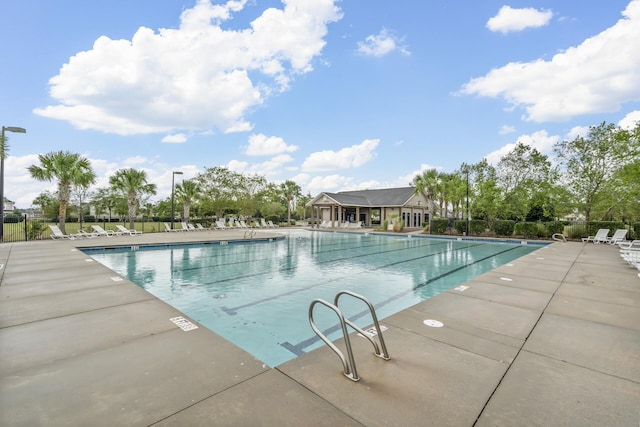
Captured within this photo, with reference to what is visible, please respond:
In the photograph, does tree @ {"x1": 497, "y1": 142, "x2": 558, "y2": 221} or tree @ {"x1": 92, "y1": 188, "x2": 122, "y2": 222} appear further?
tree @ {"x1": 92, "y1": 188, "x2": 122, "y2": 222}

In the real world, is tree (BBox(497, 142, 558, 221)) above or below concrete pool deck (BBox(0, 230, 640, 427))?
above

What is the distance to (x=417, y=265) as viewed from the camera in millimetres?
10578

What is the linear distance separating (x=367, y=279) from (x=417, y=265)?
318 cm

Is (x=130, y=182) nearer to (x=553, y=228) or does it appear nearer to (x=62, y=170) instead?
(x=62, y=170)

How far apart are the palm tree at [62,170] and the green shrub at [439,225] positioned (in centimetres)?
2408

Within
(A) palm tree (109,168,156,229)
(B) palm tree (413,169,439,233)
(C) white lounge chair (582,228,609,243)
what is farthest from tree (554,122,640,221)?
(A) palm tree (109,168,156,229)

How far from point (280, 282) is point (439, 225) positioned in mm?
19159

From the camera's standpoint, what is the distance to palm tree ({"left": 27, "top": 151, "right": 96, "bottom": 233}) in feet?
50.5

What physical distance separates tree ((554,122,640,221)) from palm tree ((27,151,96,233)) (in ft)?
96.3

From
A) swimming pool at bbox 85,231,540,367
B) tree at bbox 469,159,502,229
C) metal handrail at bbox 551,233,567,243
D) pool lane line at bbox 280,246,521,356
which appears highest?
tree at bbox 469,159,502,229

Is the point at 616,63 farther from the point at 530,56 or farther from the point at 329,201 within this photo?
the point at 329,201

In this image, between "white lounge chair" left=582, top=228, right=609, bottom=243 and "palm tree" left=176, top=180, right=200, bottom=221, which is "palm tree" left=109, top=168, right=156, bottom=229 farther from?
"white lounge chair" left=582, top=228, right=609, bottom=243

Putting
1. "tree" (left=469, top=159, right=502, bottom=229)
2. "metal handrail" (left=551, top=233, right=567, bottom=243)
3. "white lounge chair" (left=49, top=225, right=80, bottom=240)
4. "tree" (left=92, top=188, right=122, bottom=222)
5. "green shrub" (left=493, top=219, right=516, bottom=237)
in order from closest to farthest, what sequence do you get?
1. "white lounge chair" (left=49, top=225, right=80, bottom=240)
2. "metal handrail" (left=551, top=233, right=567, bottom=243)
3. "green shrub" (left=493, top=219, right=516, bottom=237)
4. "tree" (left=469, top=159, right=502, bottom=229)
5. "tree" (left=92, top=188, right=122, bottom=222)

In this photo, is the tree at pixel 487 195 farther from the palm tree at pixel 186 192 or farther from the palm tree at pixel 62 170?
the palm tree at pixel 62 170
